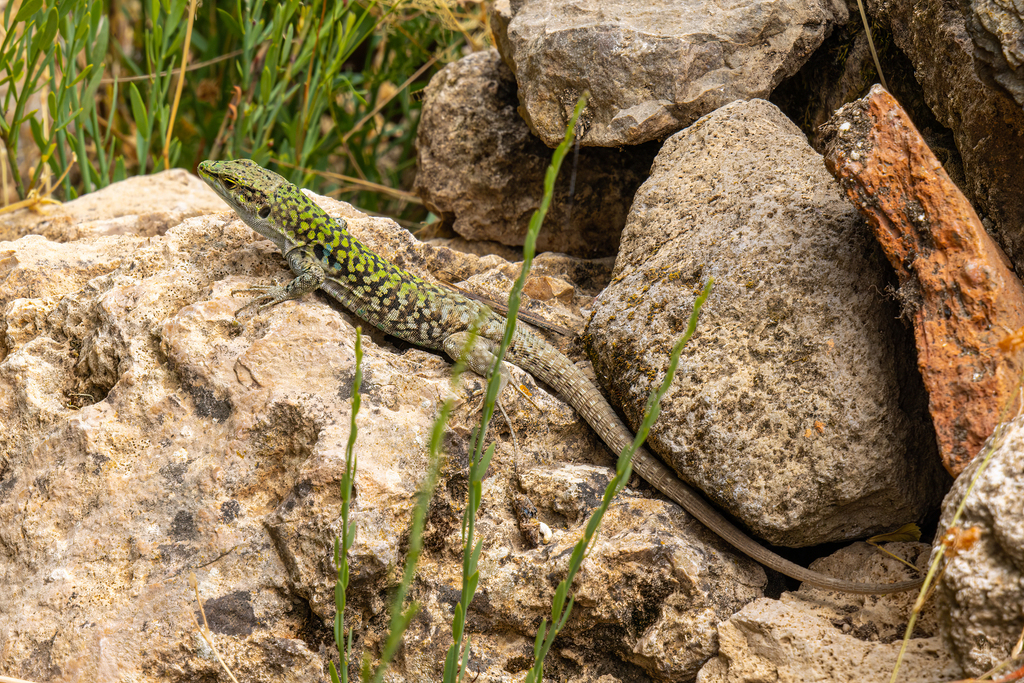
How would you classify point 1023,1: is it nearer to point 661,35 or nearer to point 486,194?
point 661,35

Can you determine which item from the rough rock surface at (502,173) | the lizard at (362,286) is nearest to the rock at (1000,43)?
the lizard at (362,286)

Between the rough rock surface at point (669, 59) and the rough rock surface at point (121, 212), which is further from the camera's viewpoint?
A: the rough rock surface at point (121, 212)

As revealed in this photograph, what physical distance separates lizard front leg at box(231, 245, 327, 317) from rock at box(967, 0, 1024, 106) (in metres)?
2.72

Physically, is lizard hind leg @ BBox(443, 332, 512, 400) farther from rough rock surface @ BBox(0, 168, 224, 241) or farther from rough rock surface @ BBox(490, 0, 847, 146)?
rough rock surface @ BBox(0, 168, 224, 241)

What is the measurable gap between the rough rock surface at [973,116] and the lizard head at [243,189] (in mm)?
2916

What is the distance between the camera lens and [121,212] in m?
4.06

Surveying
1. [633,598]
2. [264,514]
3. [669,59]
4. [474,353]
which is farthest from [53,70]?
[633,598]

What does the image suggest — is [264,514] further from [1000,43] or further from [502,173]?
[1000,43]

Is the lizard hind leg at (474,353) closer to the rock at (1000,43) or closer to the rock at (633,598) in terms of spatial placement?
the rock at (633,598)

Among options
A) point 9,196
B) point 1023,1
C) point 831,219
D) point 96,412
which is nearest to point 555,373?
point 831,219

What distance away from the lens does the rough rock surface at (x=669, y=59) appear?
12.4 ft

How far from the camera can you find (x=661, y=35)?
381 centimetres

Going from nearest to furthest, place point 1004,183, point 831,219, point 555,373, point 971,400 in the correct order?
1. point 971,400
2. point 1004,183
3. point 831,219
4. point 555,373

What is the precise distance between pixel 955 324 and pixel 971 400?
0.82 feet
